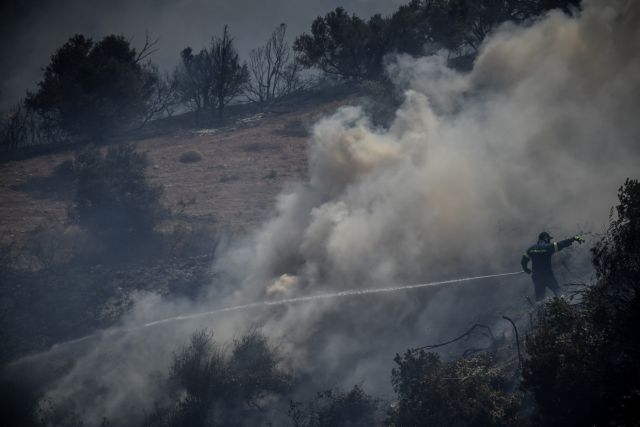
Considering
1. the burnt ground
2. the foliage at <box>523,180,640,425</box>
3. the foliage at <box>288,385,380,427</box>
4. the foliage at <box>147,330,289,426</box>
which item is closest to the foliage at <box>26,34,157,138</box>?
the burnt ground

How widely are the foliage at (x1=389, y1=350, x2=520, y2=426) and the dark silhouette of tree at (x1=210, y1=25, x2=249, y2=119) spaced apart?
33589 millimetres

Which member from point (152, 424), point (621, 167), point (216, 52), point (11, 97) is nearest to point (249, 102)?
point (216, 52)

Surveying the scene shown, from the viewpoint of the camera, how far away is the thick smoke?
14719 millimetres

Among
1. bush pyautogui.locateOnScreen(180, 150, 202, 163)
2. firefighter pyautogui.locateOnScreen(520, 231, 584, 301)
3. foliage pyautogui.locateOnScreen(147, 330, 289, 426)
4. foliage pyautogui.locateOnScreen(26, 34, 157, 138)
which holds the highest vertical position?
foliage pyautogui.locateOnScreen(26, 34, 157, 138)

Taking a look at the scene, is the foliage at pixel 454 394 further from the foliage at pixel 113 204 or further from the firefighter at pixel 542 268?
the foliage at pixel 113 204

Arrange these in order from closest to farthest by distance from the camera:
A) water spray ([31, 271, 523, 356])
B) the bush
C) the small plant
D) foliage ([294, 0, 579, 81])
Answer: water spray ([31, 271, 523, 356]) < the small plant < the bush < foliage ([294, 0, 579, 81])

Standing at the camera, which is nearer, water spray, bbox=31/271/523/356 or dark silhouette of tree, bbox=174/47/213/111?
water spray, bbox=31/271/523/356

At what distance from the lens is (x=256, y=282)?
18172mm

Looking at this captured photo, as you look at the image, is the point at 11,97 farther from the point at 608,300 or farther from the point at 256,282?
the point at 608,300

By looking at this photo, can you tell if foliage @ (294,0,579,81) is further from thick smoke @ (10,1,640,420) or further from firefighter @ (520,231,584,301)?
firefighter @ (520,231,584,301)

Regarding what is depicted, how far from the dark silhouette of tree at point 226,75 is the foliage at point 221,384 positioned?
3025cm

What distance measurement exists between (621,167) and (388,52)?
24086mm

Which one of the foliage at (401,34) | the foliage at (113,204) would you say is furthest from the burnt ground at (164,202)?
the foliage at (401,34)

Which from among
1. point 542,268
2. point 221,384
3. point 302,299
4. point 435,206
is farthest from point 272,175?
point 542,268
